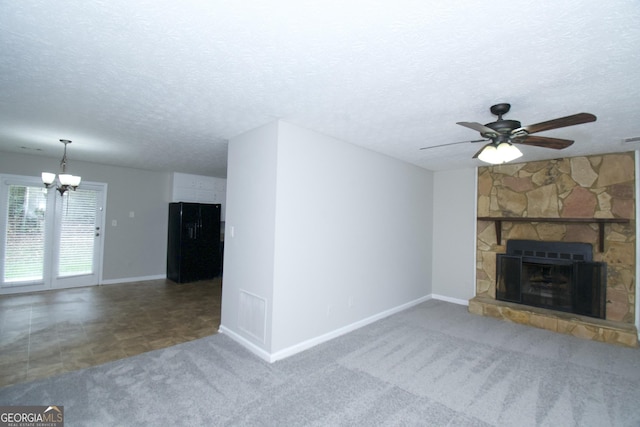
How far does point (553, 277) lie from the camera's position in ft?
13.6

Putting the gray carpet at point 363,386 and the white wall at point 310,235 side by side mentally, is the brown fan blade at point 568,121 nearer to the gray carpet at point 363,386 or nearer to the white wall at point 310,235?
the white wall at point 310,235

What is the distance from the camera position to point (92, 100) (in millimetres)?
2445

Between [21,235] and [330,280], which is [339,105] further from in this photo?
[21,235]

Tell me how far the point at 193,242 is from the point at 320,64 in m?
5.29

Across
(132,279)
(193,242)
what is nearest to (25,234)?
(132,279)

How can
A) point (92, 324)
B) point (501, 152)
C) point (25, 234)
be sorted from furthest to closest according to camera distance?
1. point (25, 234)
2. point (92, 324)
3. point (501, 152)

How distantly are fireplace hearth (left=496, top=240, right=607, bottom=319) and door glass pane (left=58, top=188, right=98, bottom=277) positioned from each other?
289 inches

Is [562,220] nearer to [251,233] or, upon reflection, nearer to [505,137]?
[505,137]

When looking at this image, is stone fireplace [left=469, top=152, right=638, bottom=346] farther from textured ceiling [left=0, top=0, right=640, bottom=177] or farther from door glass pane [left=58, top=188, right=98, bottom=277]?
door glass pane [left=58, top=188, right=98, bottom=277]

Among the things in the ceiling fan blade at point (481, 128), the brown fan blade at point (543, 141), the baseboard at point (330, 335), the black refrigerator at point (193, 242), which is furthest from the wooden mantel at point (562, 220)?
the black refrigerator at point (193, 242)

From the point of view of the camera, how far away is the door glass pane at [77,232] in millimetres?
5250

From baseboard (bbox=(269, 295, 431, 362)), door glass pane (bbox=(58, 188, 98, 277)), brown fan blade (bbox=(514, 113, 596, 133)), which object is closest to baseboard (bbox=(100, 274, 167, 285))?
door glass pane (bbox=(58, 188, 98, 277))

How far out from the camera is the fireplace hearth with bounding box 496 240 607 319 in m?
3.74

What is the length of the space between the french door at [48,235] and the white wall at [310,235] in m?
3.84
